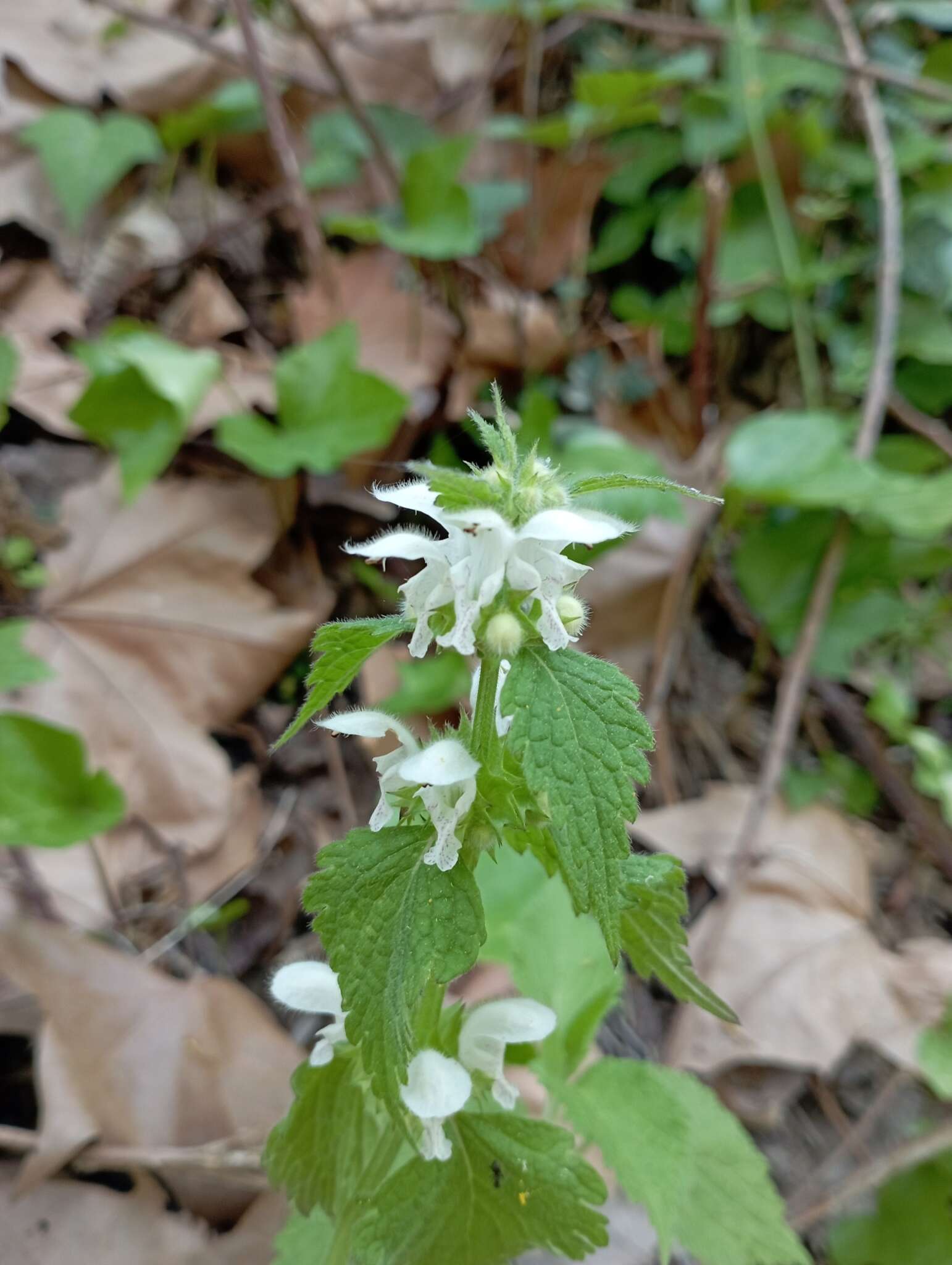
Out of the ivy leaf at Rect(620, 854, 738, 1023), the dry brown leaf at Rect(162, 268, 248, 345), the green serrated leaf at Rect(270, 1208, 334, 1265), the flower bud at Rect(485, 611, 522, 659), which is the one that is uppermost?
the dry brown leaf at Rect(162, 268, 248, 345)

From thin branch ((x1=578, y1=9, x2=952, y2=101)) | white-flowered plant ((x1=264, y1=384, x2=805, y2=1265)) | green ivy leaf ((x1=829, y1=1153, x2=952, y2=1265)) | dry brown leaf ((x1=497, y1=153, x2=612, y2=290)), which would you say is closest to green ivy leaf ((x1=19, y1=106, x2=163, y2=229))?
dry brown leaf ((x1=497, y1=153, x2=612, y2=290))

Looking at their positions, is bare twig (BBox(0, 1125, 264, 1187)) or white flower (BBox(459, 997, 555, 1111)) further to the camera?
bare twig (BBox(0, 1125, 264, 1187))

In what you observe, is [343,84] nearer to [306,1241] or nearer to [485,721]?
[485,721]

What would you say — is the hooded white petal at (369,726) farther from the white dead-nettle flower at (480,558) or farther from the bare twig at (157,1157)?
the bare twig at (157,1157)

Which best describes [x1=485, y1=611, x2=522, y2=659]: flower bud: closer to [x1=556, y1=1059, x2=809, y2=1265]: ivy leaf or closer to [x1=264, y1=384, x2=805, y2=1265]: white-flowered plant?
[x1=264, y1=384, x2=805, y2=1265]: white-flowered plant

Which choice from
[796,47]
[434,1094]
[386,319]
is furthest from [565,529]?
[796,47]

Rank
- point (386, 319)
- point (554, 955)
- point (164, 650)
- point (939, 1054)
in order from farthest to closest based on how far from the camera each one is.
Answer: point (386, 319) → point (164, 650) → point (939, 1054) → point (554, 955)

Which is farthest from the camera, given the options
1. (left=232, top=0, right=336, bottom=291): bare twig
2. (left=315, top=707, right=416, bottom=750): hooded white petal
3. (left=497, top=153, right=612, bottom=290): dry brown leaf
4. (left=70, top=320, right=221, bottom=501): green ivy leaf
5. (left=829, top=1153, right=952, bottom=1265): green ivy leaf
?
(left=497, top=153, right=612, bottom=290): dry brown leaf
